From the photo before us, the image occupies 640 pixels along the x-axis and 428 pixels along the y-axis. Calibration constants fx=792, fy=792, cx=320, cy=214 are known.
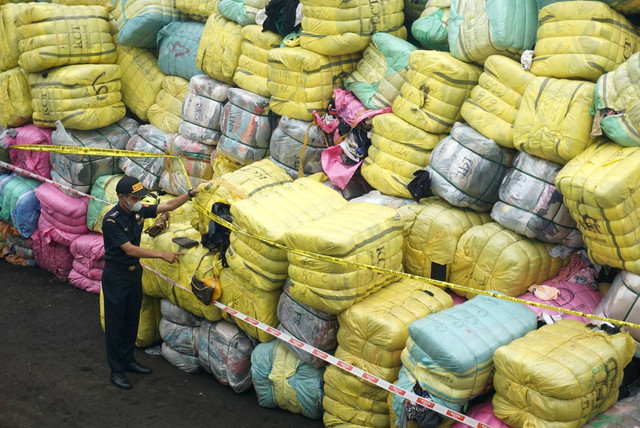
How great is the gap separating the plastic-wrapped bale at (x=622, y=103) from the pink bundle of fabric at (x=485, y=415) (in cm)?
176

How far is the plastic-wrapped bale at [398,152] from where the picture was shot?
19.2 feet

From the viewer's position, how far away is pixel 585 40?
5.01 meters

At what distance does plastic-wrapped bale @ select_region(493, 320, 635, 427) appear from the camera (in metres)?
4.21

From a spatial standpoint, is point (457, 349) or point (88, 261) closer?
point (457, 349)

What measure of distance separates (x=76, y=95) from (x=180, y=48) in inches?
43.4

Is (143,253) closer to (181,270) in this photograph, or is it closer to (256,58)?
(181,270)

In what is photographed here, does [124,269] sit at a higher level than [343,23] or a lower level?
lower

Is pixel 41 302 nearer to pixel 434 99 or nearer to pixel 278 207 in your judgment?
pixel 278 207

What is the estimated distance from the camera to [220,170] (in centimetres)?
715

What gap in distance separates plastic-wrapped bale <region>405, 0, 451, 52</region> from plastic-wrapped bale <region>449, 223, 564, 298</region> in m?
1.61

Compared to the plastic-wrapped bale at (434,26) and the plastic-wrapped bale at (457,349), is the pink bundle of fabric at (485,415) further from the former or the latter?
the plastic-wrapped bale at (434,26)

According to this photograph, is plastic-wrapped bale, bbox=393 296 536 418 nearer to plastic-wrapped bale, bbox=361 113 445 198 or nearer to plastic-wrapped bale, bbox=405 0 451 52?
plastic-wrapped bale, bbox=361 113 445 198

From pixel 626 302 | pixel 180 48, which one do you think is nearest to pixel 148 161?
pixel 180 48

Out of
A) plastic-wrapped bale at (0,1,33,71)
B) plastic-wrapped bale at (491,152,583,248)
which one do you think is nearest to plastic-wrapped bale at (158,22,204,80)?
plastic-wrapped bale at (0,1,33,71)
